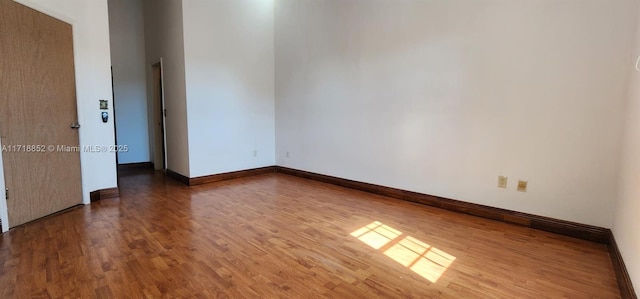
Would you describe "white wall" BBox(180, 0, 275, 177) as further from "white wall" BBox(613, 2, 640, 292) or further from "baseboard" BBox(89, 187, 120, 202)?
"white wall" BBox(613, 2, 640, 292)

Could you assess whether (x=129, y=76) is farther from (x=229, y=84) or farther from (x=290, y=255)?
(x=290, y=255)

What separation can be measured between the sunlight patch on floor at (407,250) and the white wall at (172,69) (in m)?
3.07

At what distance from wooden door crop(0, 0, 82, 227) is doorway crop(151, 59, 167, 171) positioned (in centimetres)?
202

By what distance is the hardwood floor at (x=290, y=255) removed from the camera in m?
1.70

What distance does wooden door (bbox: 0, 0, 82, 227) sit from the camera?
2.51 metres

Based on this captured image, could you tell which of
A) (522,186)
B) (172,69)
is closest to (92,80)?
(172,69)

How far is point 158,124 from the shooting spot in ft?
18.1

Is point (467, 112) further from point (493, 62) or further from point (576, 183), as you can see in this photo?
point (576, 183)

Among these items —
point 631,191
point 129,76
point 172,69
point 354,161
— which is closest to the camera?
point 631,191

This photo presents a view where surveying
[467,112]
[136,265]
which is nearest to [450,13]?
[467,112]

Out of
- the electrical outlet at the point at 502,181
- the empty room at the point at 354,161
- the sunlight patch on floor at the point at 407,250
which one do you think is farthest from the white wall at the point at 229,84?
the electrical outlet at the point at 502,181

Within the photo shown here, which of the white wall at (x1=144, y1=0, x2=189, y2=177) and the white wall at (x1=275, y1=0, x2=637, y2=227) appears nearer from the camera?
the white wall at (x1=275, y1=0, x2=637, y2=227)

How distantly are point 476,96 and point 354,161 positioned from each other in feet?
5.81

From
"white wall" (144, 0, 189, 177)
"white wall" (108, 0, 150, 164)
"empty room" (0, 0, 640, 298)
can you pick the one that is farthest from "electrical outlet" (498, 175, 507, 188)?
"white wall" (108, 0, 150, 164)
